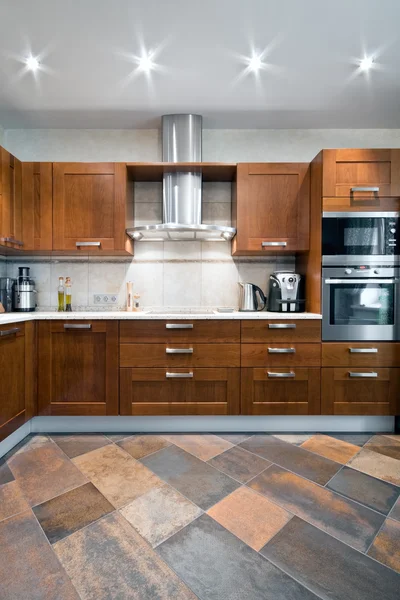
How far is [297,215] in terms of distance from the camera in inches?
99.6

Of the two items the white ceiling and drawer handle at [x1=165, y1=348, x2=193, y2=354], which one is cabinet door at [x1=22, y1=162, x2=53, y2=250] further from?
drawer handle at [x1=165, y1=348, x2=193, y2=354]

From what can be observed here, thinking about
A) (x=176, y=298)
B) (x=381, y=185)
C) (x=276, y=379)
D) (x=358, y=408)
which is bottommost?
(x=358, y=408)

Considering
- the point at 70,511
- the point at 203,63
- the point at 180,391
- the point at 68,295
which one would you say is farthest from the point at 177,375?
the point at 203,63

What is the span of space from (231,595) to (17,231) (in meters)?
2.61

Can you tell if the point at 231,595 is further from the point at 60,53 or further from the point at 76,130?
the point at 76,130

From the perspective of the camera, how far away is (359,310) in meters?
2.31

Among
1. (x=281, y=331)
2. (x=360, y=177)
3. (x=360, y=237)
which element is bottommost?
(x=281, y=331)

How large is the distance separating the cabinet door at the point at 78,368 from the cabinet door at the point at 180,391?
12 cm

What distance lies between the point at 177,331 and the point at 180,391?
445 millimetres

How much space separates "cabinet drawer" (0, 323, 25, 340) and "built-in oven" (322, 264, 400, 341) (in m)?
2.15

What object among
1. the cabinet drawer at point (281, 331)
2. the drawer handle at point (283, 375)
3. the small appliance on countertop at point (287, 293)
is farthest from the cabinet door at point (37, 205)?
the drawer handle at point (283, 375)

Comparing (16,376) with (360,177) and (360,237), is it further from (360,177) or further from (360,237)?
(360,177)

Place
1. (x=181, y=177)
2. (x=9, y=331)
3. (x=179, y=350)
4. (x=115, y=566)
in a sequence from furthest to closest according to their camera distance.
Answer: (x=181, y=177) < (x=179, y=350) < (x=9, y=331) < (x=115, y=566)

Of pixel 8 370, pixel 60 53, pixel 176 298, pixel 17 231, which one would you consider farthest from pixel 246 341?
pixel 60 53
